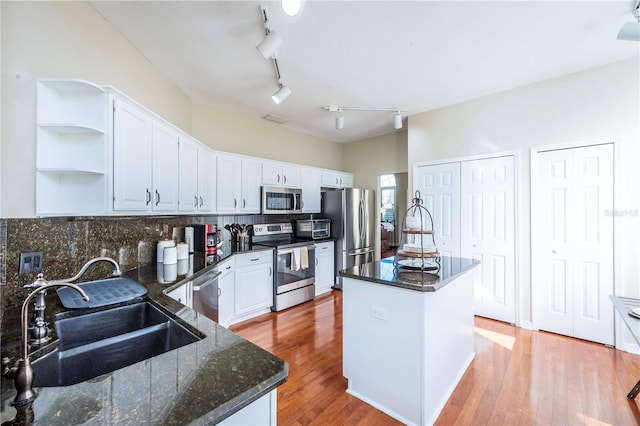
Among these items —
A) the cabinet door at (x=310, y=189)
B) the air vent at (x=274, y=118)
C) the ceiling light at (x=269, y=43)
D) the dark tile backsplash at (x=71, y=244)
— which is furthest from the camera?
the cabinet door at (x=310, y=189)

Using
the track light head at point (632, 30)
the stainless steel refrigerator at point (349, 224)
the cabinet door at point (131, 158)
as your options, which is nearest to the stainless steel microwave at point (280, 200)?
the stainless steel refrigerator at point (349, 224)

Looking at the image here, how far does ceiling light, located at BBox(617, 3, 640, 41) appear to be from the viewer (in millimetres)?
1949

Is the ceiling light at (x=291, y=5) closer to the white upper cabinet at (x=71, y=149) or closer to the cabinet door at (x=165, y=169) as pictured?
the white upper cabinet at (x=71, y=149)

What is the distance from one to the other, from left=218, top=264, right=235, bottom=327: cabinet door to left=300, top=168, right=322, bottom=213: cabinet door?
1.83 metres

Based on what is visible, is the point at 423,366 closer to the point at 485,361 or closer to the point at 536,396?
the point at 536,396

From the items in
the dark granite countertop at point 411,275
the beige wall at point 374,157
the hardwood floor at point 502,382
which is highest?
the beige wall at point 374,157

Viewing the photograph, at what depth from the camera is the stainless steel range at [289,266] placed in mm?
3699

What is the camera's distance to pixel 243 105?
3711mm

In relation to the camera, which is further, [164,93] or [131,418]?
[164,93]

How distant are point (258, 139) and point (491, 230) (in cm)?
362

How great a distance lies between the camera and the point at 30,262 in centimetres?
148

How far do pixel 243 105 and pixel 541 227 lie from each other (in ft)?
13.2

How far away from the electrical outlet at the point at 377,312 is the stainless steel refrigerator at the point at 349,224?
267 cm

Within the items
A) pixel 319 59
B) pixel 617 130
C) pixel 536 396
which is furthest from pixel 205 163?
pixel 617 130
